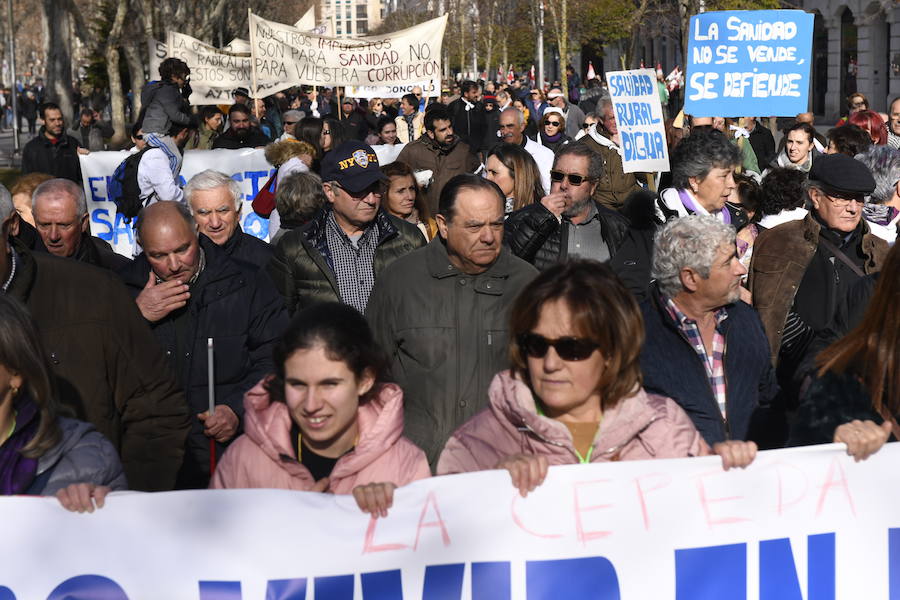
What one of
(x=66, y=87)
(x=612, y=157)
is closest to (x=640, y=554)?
(x=612, y=157)

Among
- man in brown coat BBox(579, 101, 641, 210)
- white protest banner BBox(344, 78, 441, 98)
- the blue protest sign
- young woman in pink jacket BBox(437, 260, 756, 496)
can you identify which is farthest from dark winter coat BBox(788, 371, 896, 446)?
white protest banner BBox(344, 78, 441, 98)

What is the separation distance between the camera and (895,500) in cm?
365

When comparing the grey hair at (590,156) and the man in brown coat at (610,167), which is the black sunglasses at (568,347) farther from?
the man in brown coat at (610,167)

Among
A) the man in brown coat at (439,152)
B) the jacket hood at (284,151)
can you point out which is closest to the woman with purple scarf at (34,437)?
the jacket hood at (284,151)

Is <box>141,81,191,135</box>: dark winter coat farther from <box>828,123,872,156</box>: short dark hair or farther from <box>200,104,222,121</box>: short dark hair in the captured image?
<box>828,123,872,156</box>: short dark hair

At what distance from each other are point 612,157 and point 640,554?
21.2 ft

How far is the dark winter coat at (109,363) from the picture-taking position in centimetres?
413

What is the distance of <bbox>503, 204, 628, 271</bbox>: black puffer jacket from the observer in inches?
246

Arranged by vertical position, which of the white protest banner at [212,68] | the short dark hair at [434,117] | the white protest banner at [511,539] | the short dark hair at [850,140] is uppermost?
the white protest banner at [212,68]

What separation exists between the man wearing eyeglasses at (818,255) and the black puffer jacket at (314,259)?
60.1 inches

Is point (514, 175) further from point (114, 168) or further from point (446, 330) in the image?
point (114, 168)

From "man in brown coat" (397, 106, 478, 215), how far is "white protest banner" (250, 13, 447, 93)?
3.51 metres

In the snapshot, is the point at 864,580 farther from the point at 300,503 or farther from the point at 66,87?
the point at 66,87

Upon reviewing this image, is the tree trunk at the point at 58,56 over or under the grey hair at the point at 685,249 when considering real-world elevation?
over
